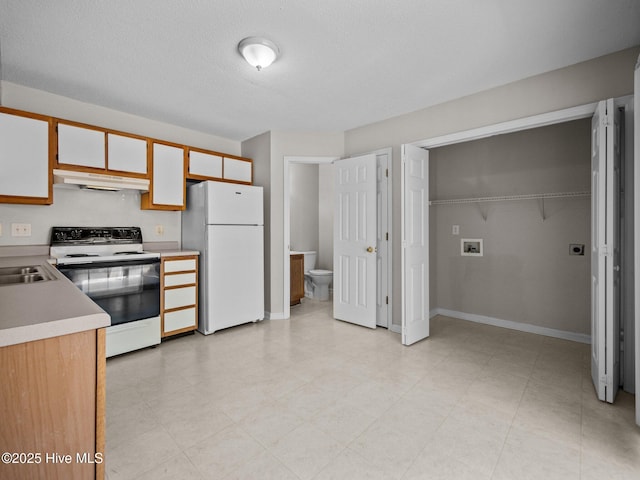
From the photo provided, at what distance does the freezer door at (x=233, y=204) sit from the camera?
3512mm

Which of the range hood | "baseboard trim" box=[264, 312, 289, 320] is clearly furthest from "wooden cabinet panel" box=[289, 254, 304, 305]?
the range hood

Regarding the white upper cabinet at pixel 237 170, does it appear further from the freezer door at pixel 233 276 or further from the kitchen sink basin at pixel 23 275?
the kitchen sink basin at pixel 23 275

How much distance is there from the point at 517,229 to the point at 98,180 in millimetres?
4447

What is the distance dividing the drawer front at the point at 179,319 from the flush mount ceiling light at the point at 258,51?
8.33ft

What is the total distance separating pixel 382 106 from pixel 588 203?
2.35 metres

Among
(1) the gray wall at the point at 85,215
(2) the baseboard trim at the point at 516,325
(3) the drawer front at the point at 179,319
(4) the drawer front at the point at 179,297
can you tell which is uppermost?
(1) the gray wall at the point at 85,215

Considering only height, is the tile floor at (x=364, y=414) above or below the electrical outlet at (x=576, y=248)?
below

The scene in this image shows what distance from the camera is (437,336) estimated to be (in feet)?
11.4

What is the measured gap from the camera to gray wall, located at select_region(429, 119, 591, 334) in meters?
3.33

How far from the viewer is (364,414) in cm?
200

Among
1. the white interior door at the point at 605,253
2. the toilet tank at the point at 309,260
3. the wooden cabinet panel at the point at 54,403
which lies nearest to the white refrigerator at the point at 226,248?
the toilet tank at the point at 309,260

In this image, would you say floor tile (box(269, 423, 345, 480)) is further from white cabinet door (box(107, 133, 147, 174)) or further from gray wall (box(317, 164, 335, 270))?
gray wall (box(317, 164, 335, 270))

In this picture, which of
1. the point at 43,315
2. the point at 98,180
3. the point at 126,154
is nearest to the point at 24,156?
the point at 98,180

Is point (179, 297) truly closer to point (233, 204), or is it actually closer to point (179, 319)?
point (179, 319)
